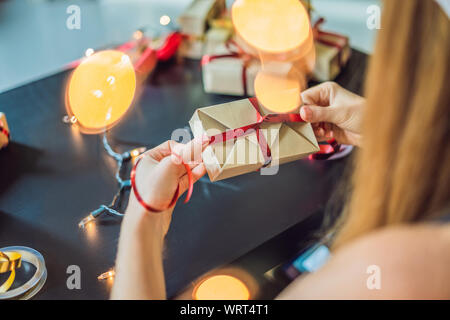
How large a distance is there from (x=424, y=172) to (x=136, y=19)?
188 centimetres

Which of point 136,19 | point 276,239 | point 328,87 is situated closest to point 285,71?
point 328,87

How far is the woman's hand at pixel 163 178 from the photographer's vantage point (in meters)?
0.69

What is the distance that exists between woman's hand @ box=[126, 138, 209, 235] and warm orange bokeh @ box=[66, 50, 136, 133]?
254 mm

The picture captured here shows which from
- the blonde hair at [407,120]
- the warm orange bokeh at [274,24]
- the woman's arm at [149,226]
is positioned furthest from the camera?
the warm orange bokeh at [274,24]

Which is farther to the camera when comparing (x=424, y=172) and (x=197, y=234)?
(x=197, y=234)

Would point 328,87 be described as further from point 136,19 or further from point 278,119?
point 136,19

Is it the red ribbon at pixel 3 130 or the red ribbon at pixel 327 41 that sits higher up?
the red ribbon at pixel 327 41

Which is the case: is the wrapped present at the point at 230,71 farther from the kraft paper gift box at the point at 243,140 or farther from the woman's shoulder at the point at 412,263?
the woman's shoulder at the point at 412,263

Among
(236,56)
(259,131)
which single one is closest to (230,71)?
(236,56)

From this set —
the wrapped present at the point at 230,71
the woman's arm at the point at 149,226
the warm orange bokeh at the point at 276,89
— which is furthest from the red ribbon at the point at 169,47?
the woman's arm at the point at 149,226

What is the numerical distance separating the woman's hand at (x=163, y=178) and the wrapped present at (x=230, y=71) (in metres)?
0.42

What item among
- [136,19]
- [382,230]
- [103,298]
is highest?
[136,19]

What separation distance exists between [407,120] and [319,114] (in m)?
0.33
